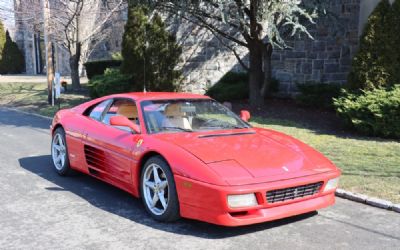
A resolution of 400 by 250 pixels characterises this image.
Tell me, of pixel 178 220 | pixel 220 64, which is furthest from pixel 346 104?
pixel 220 64

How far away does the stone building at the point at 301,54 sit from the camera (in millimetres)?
13852

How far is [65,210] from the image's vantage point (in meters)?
5.25

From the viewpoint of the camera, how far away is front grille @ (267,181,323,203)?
4.33 m

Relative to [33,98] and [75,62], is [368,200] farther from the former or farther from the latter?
[33,98]

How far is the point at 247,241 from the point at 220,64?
41.2ft

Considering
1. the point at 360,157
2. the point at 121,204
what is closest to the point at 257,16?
the point at 360,157

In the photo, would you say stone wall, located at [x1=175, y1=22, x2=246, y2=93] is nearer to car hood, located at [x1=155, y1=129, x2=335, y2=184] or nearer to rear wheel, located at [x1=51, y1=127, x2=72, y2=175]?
rear wheel, located at [x1=51, y1=127, x2=72, y2=175]

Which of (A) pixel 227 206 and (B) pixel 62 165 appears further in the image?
(B) pixel 62 165

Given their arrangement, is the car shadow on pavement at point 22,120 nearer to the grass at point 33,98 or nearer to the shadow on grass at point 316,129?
the grass at point 33,98

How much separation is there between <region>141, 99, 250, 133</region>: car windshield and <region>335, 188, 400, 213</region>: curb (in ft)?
4.63

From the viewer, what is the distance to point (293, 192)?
4.46 m

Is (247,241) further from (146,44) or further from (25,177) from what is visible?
(146,44)

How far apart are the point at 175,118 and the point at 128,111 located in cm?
74

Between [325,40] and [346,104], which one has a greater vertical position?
[325,40]
